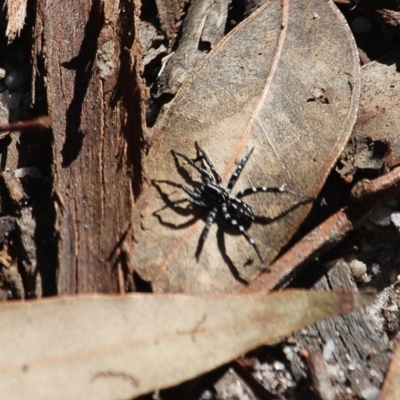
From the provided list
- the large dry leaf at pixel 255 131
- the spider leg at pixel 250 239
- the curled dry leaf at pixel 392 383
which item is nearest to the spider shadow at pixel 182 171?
the large dry leaf at pixel 255 131

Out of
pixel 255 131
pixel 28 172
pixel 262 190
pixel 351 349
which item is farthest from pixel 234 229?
pixel 28 172

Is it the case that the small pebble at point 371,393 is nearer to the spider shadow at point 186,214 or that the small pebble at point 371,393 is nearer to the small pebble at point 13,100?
the spider shadow at point 186,214

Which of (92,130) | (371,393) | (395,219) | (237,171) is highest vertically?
(92,130)

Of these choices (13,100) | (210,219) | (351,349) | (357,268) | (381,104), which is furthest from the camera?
(13,100)

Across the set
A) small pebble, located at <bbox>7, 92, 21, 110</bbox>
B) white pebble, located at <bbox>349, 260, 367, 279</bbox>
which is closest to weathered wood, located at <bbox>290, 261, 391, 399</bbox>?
white pebble, located at <bbox>349, 260, 367, 279</bbox>

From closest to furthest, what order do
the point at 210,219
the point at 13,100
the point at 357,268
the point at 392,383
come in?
the point at 392,383 → the point at 210,219 → the point at 357,268 → the point at 13,100

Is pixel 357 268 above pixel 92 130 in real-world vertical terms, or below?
below

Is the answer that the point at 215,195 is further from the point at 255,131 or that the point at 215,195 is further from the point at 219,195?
the point at 255,131
